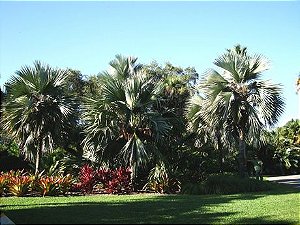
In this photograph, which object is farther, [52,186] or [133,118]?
[133,118]

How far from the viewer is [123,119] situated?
47.2 ft

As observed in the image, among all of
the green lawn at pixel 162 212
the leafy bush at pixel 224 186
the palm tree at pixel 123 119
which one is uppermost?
the palm tree at pixel 123 119

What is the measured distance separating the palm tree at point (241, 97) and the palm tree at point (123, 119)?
2.15 m

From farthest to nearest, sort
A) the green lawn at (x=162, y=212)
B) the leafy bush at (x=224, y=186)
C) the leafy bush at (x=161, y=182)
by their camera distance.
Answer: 1. the leafy bush at (x=161, y=182)
2. the leafy bush at (x=224, y=186)
3. the green lawn at (x=162, y=212)

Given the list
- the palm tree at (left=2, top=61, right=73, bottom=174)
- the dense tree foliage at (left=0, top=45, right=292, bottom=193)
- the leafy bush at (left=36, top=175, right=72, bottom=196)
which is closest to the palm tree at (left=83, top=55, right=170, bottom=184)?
the dense tree foliage at (left=0, top=45, right=292, bottom=193)

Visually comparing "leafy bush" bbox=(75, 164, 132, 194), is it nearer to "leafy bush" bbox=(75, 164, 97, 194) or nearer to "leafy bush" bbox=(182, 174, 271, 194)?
"leafy bush" bbox=(75, 164, 97, 194)

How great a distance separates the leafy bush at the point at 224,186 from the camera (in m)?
13.0

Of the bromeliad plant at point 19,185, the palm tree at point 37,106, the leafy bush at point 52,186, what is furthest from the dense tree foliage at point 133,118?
the bromeliad plant at point 19,185

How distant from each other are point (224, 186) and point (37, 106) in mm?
7706

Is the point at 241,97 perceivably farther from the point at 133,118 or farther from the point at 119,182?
the point at 119,182

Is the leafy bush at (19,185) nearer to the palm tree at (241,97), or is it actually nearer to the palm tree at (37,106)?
the palm tree at (37,106)

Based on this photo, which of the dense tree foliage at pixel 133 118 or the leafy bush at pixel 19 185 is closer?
the leafy bush at pixel 19 185

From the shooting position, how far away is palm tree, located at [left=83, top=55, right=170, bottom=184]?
45.9ft

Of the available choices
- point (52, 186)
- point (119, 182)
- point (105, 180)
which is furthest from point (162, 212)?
point (105, 180)
